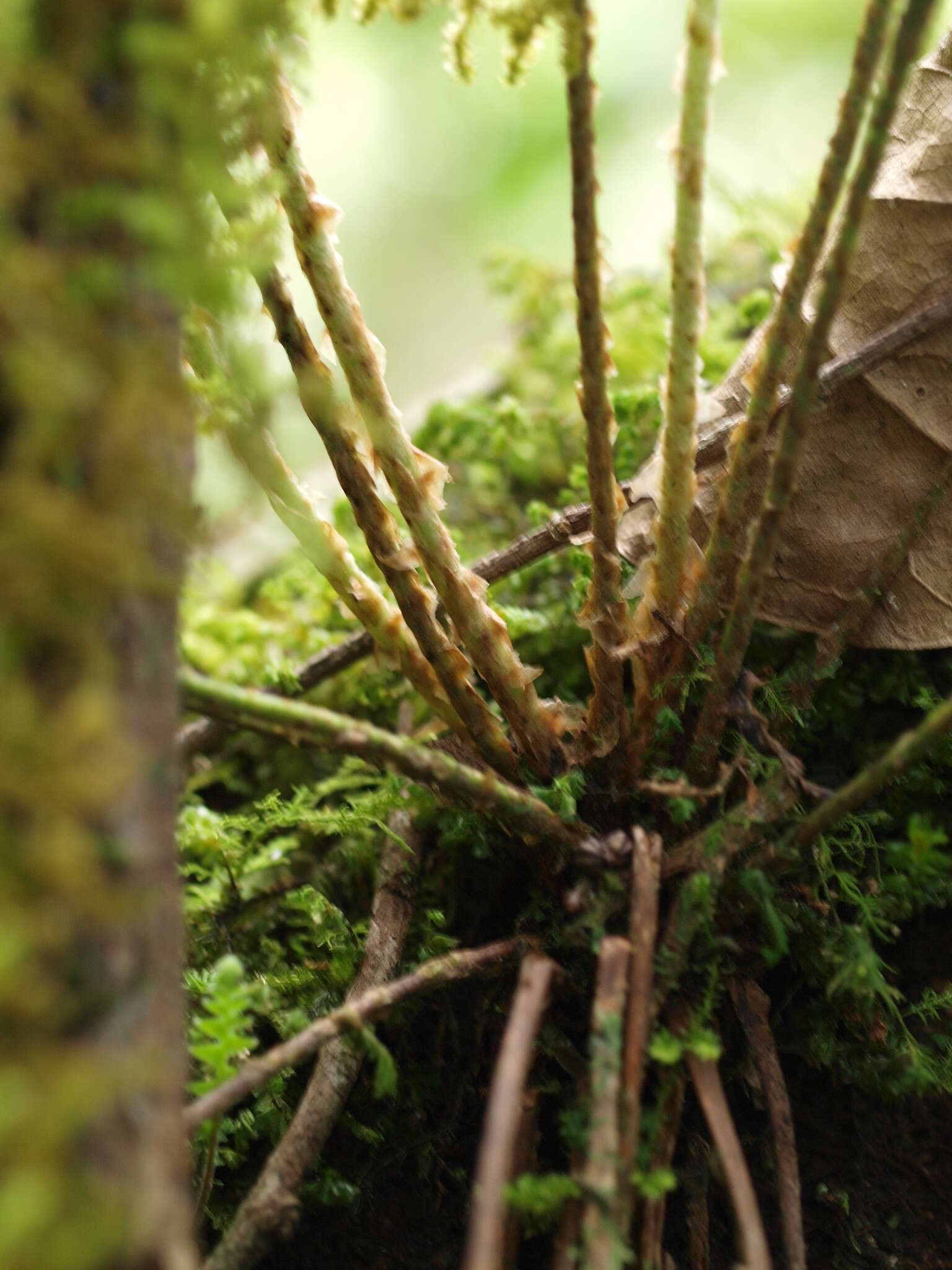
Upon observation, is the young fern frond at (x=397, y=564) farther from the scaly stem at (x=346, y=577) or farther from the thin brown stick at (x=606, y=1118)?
the thin brown stick at (x=606, y=1118)

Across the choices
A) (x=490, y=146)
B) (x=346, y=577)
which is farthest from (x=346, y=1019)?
(x=490, y=146)

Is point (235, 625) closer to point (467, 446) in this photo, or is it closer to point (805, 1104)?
point (467, 446)

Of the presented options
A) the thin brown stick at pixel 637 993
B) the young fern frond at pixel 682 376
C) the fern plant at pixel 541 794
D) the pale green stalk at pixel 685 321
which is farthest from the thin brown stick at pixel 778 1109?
the pale green stalk at pixel 685 321

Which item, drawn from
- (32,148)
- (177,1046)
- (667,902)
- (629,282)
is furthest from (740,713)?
(629,282)

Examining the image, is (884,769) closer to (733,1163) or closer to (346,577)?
(733,1163)

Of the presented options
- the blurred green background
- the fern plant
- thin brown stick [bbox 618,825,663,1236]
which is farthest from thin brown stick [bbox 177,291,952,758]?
the blurred green background

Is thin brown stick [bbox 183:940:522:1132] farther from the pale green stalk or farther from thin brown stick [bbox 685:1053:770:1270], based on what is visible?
the pale green stalk

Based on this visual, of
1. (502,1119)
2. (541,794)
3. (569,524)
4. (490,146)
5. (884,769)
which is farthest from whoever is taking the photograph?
(490,146)
